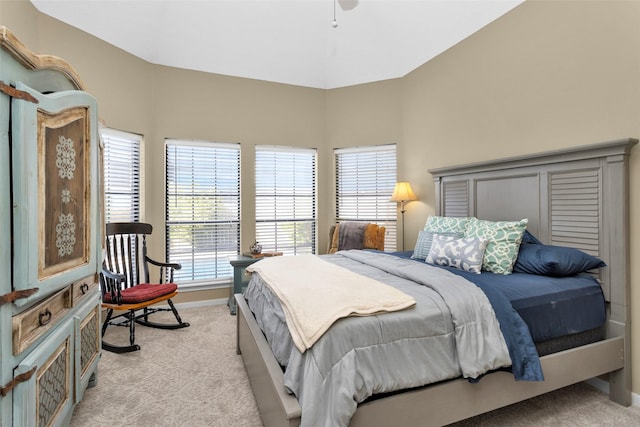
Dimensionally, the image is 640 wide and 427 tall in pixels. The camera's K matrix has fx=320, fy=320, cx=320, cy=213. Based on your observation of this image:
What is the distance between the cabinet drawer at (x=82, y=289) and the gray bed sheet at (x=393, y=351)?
111 centimetres

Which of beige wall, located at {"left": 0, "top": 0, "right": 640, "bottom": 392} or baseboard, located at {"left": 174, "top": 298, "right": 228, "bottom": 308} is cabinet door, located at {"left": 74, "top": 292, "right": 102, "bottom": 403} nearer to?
baseboard, located at {"left": 174, "top": 298, "right": 228, "bottom": 308}

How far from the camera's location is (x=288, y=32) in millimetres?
4109

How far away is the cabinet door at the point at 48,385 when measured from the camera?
4.10 feet

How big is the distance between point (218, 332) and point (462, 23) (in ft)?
13.5

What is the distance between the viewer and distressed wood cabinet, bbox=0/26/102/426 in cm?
121

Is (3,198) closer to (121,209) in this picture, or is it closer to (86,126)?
(86,126)

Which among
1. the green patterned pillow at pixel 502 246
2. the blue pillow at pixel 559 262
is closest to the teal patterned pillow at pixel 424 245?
the green patterned pillow at pixel 502 246

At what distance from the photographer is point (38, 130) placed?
4.47 feet

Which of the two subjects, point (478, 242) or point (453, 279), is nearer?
point (453, 279)

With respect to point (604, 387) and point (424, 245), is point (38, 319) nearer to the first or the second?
point (424, 245)

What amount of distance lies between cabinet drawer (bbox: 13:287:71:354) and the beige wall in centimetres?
228

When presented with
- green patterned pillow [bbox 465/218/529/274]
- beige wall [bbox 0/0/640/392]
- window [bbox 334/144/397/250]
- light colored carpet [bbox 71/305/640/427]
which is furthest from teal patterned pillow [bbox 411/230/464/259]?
window [bbox 334/144/397/250]

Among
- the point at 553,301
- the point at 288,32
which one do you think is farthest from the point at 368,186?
the point at 553,301

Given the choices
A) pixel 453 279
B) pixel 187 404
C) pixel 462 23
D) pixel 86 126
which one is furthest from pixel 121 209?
pixel 462 23
